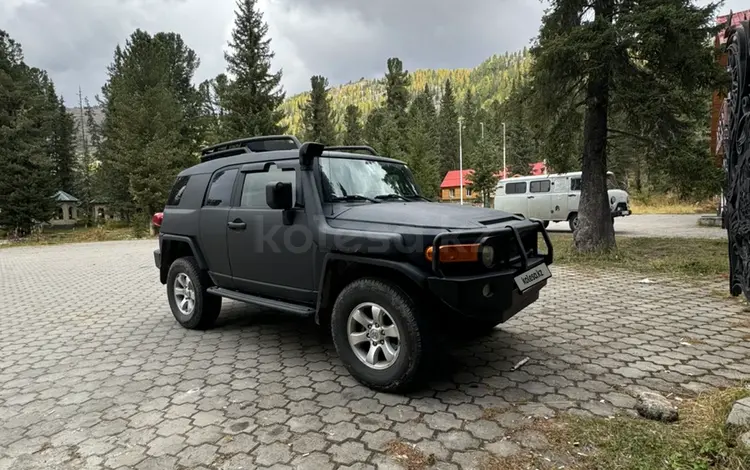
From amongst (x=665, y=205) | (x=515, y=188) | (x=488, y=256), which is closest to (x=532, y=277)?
(x=488, y=256)

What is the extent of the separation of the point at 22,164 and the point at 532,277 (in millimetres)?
30947

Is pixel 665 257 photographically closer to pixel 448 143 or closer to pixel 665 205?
pixel 665 205

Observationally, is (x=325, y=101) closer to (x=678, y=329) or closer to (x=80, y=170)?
(x=80, y=170)

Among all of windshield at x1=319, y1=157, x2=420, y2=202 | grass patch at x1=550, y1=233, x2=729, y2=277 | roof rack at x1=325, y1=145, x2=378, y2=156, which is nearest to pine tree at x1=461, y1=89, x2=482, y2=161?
grass patch at x1=550, y1=233, x2=729, y2=277

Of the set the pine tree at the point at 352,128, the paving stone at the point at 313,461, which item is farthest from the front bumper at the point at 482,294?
the pine tree at the point at 352,128

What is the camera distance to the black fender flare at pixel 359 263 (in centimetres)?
292

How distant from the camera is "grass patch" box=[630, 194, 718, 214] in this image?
996 inches

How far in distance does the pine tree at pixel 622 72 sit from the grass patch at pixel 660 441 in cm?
718

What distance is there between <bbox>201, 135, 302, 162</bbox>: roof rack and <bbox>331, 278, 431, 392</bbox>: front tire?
219 centimetres

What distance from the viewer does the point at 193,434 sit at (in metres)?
2.68

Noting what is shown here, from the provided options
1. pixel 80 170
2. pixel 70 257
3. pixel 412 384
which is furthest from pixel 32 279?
pixel 80 170

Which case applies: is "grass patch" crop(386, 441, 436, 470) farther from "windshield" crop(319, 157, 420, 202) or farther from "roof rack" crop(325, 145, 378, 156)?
"roof rack" crop(325, 145, 378, 156)

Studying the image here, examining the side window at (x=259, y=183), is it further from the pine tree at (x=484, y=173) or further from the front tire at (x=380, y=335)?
the pine tree at (x=484, y=173)

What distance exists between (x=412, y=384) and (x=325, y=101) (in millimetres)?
42752
